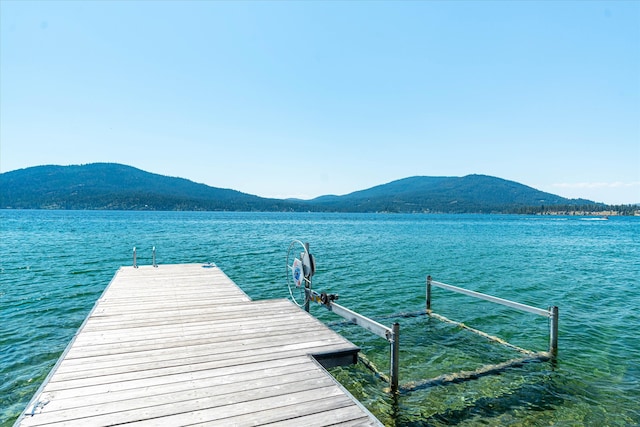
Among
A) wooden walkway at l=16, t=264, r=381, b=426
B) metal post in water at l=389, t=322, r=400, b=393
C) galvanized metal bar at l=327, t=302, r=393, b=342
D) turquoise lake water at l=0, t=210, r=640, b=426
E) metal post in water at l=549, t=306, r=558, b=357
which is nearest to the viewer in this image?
wooden walkway at l=16, t=264, r=381, b=426

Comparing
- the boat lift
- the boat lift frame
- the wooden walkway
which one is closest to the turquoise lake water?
the boat lift

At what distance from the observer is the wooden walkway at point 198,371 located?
4.22 meters

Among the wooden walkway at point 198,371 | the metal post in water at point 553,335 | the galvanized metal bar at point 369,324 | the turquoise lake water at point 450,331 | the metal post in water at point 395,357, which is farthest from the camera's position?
the metal post in water at point 553,335

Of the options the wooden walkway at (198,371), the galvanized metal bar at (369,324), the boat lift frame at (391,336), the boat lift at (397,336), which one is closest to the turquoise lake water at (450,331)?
the boat lift at (397,336)

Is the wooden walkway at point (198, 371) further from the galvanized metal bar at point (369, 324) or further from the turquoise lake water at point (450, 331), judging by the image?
the turquoise lake water at point (450, 331)

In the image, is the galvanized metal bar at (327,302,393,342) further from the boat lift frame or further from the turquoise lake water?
the turquoise lake water


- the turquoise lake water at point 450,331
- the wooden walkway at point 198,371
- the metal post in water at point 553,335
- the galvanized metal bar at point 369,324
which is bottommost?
the turquoise lake water at point 450,331

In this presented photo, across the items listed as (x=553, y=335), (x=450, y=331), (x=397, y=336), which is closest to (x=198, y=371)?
(x=397, y=336)

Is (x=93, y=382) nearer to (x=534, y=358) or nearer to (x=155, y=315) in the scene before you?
(x=155, y=315)

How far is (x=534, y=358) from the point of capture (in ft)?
29.8

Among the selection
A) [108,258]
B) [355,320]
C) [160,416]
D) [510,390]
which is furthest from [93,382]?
[108,258]

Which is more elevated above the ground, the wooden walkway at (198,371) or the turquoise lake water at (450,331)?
the wooden walkway at (198,371)

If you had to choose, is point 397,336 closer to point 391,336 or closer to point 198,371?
point 391,336

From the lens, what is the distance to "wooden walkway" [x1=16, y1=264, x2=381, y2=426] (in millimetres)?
4219
